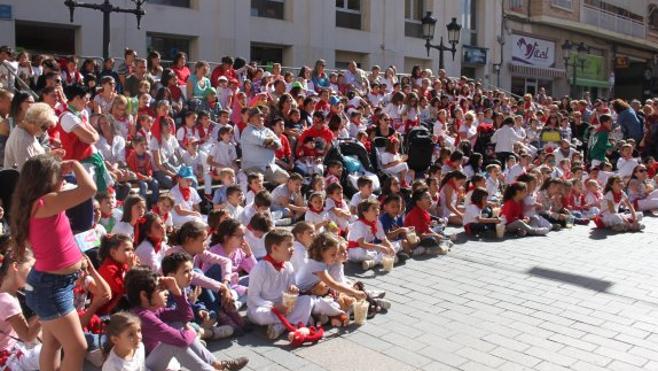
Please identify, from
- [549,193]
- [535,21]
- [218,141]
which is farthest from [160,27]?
[535,21]

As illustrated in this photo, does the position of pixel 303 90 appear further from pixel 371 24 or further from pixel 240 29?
pixel 371 24

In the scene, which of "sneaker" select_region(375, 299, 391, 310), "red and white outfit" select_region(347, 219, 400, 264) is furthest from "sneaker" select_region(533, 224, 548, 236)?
"sneaker" select_region(375, 299, 391, 310)

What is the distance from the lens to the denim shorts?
381 cm

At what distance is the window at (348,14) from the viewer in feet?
81.3

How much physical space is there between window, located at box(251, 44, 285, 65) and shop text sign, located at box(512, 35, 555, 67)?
1508 cm

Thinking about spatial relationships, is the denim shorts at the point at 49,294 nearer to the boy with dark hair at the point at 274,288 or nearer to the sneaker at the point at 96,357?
the sneaker at the point at 96,357

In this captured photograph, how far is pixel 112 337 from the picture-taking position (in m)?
4.08

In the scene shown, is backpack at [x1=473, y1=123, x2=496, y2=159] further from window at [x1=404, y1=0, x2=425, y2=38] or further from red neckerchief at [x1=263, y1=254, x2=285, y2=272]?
window at [x1=404, y1=0, x2=425, y2=38]

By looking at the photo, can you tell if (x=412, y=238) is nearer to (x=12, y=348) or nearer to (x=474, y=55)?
(x=12, y=348)

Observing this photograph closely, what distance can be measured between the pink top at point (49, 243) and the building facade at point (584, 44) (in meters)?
31.3

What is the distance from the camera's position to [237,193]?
8.27 metres

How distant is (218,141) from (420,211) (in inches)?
148

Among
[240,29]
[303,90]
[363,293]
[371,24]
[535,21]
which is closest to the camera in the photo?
[363,293]

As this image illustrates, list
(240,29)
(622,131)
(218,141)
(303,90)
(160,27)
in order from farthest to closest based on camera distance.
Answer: (240,29)
(160,27)
(622,131)
(303,90)
(218,141)
